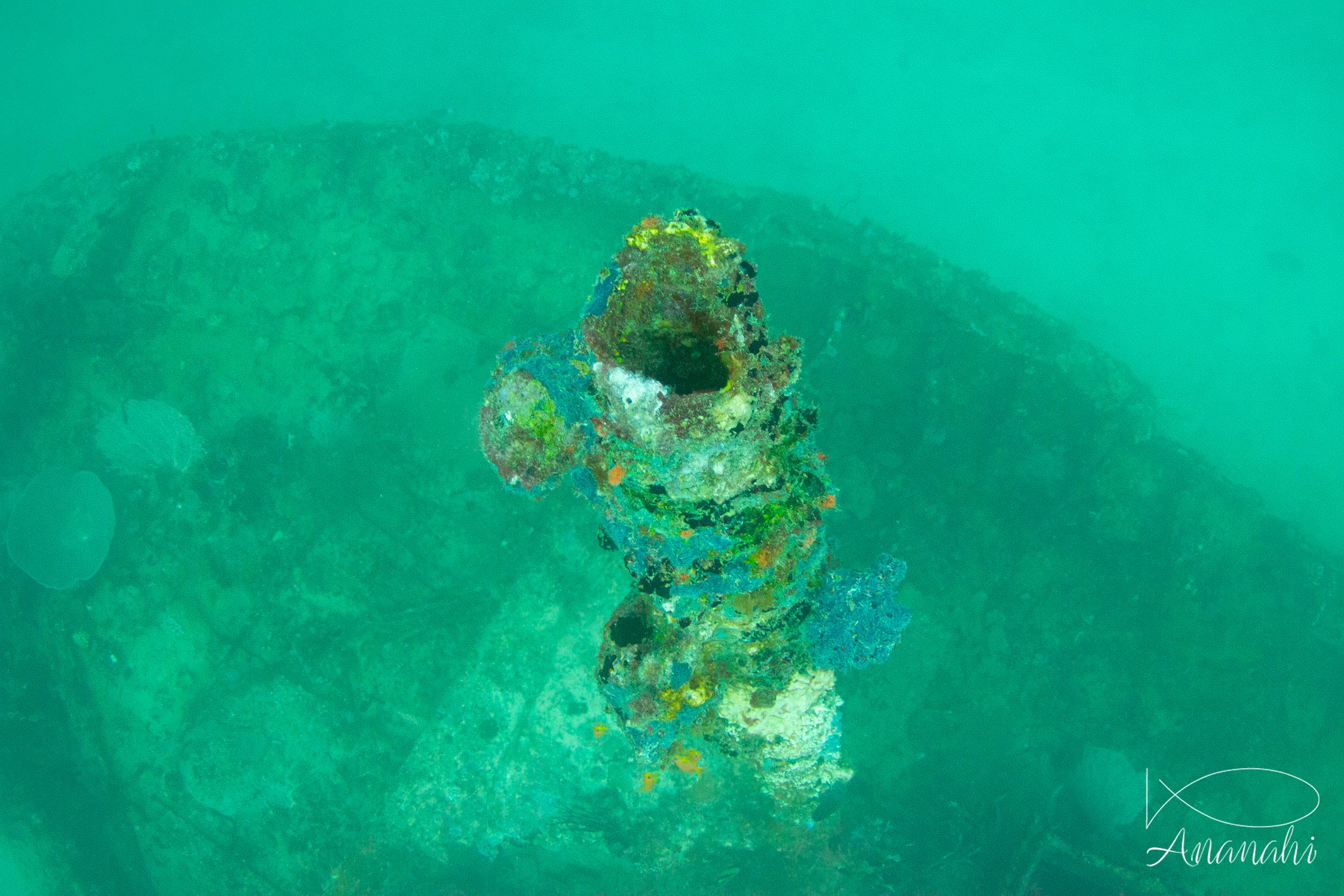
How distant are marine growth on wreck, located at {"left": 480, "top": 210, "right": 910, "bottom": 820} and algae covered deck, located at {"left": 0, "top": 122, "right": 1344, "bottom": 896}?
8.74ft

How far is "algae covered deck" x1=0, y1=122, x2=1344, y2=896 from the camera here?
6.18m

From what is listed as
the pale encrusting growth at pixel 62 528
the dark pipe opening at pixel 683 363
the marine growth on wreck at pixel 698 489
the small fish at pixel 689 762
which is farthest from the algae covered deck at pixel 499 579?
the dark pipe opening at pixel 683 363

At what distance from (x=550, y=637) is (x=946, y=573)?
434 cm

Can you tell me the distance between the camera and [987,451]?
257 inches

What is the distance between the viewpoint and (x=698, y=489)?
2596 mm

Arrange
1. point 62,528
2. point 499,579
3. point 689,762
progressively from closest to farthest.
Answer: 1. point 689,762
2. point 499,579
3. point 62,528

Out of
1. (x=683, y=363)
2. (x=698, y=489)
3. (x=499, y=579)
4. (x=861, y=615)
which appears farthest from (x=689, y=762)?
(x=499, y=579)

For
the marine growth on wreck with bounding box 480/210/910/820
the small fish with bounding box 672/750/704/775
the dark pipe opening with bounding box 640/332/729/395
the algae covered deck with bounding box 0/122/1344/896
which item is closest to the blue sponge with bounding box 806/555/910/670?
the marine growth on wreck with bounding box 480/210/910/820

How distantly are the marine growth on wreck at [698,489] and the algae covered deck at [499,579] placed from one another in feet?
8.74

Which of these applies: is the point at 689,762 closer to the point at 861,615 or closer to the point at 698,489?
the point at 861,615

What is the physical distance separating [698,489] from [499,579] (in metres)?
4.98

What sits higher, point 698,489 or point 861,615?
point 861,615

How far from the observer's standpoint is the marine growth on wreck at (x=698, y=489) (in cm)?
243

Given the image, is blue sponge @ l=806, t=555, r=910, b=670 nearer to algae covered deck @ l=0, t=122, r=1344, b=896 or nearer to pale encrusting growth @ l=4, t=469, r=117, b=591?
algae covered deck @ l=0, t=122, r=1344, b=896
